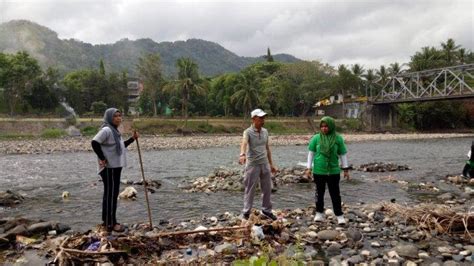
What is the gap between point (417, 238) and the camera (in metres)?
7.05

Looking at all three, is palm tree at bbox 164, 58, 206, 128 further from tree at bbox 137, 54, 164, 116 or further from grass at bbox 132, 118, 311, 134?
tree at bbox 137, 54, 164, 116

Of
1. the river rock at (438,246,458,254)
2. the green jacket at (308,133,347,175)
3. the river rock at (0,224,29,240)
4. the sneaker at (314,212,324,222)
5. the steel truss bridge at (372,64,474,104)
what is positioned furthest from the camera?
the steel truss bridge at (372,64,474,104)

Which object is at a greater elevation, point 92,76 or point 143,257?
point 92,76

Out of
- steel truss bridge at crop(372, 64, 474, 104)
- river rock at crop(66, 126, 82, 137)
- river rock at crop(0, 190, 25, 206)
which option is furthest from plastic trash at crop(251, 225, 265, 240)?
steel truss bridge at crop(372, 64, 474, 104)

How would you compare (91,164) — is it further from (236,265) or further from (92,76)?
(92,76)

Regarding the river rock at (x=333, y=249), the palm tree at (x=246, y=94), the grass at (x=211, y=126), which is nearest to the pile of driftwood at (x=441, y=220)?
the river rock at (x=333, y=249)

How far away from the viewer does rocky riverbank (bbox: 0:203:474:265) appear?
6.09m

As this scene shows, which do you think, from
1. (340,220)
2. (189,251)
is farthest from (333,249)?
(189,251)

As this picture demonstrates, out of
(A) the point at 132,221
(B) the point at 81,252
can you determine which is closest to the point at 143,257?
(B) the point at 81,252

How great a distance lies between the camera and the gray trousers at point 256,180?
26.8 feet

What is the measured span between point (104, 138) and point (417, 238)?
228 inches

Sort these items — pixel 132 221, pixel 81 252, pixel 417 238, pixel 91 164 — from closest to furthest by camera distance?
1. pixel 81 252
2. pixel 417 238
3. pixel 132 221
4. pixel 91 164

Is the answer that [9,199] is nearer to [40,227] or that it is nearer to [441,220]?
[40,227]

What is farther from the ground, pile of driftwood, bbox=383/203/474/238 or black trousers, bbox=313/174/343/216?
black trousers, bbox=313/174/343/216
